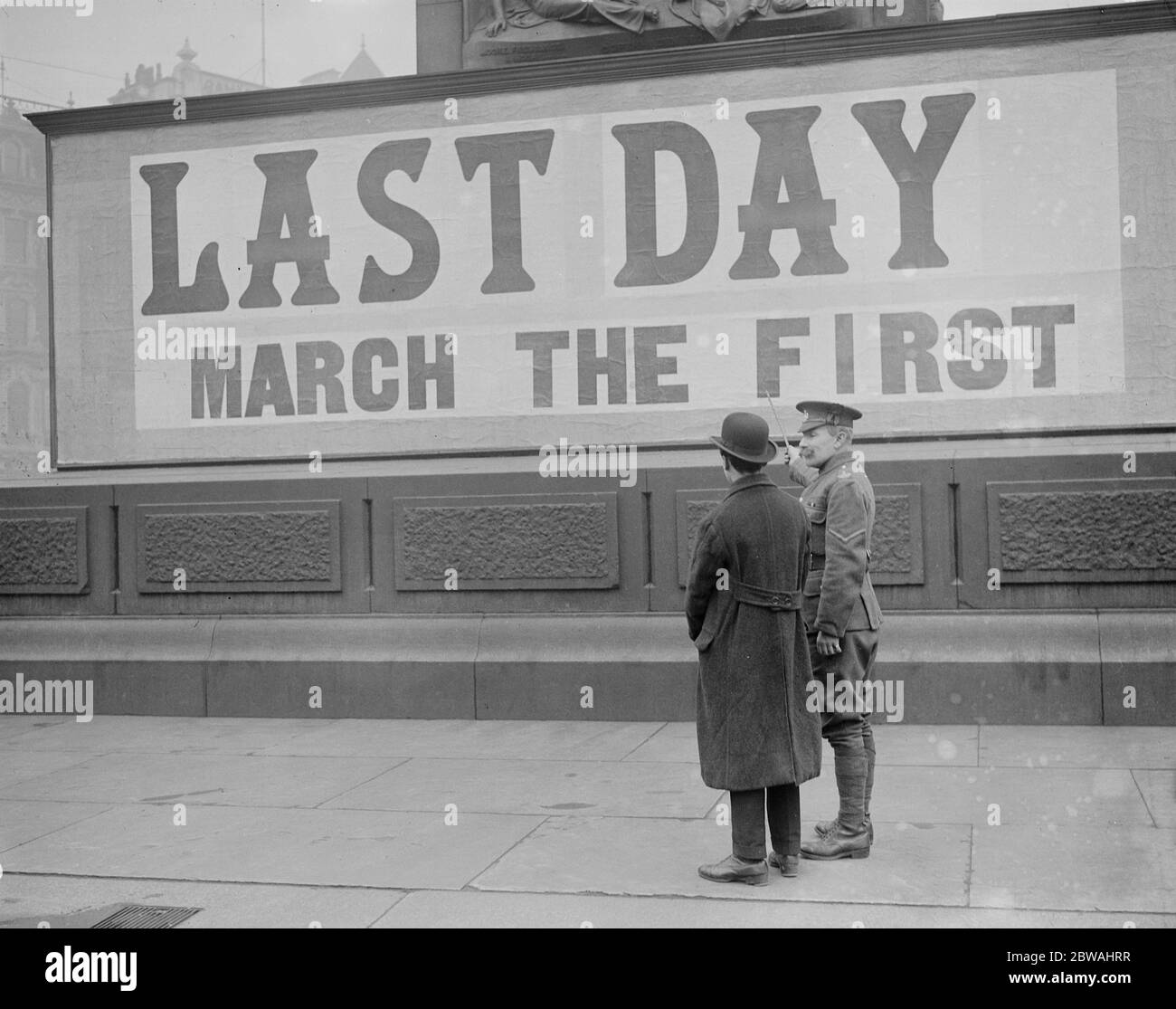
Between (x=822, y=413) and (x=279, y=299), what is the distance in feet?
18.0

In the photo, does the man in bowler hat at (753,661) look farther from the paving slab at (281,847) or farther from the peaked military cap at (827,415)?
the paving slab at (281,847)

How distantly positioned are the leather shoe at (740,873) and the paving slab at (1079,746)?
2474mm

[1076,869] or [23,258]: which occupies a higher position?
[23,258]

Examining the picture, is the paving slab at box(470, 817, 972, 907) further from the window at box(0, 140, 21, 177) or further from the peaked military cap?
the window at box(0, 140, 21, 177)

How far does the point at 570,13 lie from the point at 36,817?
21.2ft

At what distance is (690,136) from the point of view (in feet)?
31.2

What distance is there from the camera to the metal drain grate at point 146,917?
5098 millimetres

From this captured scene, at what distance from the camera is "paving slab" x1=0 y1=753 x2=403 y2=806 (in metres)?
7.27

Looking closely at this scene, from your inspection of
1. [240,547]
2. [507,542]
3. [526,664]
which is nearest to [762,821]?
[526,664]

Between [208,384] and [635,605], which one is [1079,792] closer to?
[635,605]

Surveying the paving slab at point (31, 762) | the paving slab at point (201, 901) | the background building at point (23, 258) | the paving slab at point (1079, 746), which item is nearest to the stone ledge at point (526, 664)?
the paving slab at point (1079, 746)

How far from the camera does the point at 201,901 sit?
17.7ft

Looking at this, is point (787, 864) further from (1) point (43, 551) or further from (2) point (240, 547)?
(1) point (43, 551)

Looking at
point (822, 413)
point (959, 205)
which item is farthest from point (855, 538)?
point (959, 205)
